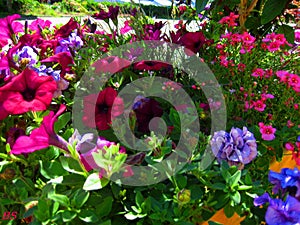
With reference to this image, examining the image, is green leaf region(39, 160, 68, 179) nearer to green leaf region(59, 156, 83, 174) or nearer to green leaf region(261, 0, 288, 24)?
green leaf region(59, 156, 83, 174)

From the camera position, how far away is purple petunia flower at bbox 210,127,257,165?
2.89 feet

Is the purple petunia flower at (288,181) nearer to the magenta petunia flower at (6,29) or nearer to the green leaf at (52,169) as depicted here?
the green leaf at (52,169)

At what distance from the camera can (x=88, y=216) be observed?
0.74 metres

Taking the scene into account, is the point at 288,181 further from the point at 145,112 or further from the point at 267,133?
the point at 145,112

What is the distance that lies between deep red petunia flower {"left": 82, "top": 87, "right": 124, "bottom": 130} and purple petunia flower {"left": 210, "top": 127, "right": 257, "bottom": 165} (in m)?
0.24

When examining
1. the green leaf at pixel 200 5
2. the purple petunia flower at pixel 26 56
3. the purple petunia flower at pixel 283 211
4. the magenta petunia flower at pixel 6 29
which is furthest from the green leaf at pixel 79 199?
the green leaf at pixel 200 5

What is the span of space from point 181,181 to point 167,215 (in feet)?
0.26

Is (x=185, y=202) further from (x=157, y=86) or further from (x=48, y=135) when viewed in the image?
(x=157, y=86)

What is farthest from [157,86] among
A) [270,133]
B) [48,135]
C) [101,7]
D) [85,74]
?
[101,7]

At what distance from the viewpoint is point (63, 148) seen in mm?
813

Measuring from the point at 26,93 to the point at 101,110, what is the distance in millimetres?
180

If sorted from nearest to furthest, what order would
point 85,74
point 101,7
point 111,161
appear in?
1. point 111,161
2. point 85,74
3. point 101,7

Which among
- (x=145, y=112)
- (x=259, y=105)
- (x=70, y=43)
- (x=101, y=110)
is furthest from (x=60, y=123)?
(x=259, y=105)

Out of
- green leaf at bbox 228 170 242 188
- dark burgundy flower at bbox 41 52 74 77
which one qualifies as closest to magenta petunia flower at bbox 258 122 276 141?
green leaf at bbox 228 170 242 188
